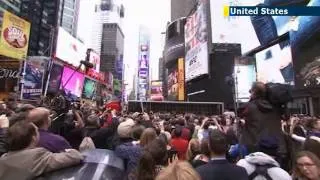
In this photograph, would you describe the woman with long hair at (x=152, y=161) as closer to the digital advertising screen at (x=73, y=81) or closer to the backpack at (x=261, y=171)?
the backpack at (x=261, y=171)

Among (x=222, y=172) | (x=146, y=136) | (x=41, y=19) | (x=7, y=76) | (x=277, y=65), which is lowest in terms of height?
(x=222, y=172)

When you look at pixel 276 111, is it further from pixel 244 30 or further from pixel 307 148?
pixel 244 30

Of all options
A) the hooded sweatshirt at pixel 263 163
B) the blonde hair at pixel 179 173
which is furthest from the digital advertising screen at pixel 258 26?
the blonde hair at pixel 179 173

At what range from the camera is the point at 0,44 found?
3127 centimetres

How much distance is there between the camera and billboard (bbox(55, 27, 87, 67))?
46969 millimetres

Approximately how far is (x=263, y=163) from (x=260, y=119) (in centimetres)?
117

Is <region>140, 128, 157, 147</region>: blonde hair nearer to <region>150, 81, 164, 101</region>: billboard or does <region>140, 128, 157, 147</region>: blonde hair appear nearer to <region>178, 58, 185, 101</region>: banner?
<region>178, 58, 185, 101</region>: banner

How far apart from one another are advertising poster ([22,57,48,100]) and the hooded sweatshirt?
3749 cm

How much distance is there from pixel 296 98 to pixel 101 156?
139 feet

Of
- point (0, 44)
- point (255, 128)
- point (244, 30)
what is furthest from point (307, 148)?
point (244, 30)

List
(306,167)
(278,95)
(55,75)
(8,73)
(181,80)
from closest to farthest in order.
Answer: (306,167) < (278,95) < (8,73) < (55,75) < (181,80)

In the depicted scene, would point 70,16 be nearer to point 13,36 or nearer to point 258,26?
point 258,26

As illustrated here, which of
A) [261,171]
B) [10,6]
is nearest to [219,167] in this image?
[261,171]

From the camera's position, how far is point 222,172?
375cm
